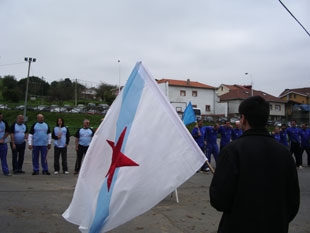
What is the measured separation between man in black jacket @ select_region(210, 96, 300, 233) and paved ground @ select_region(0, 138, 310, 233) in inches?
128

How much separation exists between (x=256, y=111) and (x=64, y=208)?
5334 millimetres

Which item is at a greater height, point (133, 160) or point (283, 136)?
point (133, 160)

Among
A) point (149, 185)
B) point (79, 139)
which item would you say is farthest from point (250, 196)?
point (79, 139)

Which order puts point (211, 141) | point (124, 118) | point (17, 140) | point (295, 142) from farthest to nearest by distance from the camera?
point (295, 142)
point (211, 141)
point (17, 140)
point (124, 118)

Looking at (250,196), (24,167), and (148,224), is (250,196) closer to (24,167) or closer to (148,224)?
(148,224)

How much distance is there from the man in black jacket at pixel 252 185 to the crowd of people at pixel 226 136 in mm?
9407

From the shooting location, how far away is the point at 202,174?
12.5 metres

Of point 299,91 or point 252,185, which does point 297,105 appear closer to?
point 299,91

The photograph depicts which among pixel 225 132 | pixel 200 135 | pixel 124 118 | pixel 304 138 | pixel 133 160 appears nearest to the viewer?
pixel 133 160

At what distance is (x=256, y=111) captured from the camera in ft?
8.84

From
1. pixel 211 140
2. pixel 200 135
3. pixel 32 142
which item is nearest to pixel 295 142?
pixel 211 140

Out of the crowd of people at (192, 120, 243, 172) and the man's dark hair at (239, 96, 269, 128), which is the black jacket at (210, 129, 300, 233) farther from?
the crowd of people at (192, 120, 243, 172)

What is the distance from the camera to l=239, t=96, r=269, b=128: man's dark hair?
2.69 meters

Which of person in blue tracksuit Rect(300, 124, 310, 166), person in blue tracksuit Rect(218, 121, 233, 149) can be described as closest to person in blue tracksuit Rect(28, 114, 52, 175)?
person in blue tracksuit Rect(218, 121, 233, 149)
